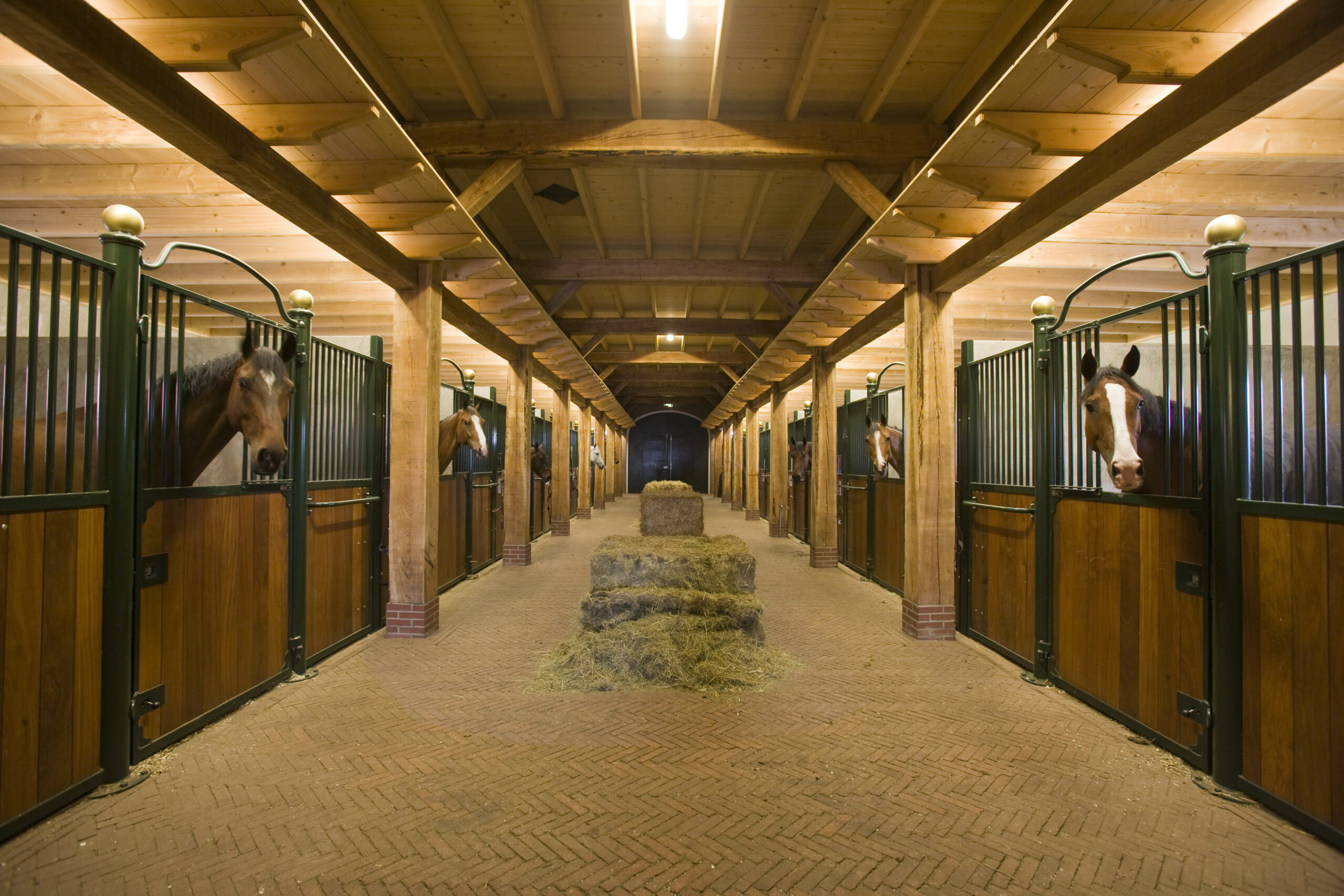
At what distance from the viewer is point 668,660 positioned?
14.0 ft

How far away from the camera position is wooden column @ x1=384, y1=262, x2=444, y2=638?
17.7ft

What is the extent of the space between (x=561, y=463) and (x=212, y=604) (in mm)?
9701

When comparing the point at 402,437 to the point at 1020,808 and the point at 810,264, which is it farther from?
the point at 810,264

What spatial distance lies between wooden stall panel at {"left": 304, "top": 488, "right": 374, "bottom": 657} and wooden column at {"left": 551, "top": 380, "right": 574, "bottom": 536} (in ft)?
25.3

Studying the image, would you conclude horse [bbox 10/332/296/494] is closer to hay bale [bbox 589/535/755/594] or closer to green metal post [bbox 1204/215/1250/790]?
hay bale [bbox 589/535/755/594]

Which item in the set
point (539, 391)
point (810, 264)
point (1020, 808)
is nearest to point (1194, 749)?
point (1020, 808)

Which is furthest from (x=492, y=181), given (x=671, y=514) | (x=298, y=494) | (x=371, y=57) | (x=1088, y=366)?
(x=1088, y=366)

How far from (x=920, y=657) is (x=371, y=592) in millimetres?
4874

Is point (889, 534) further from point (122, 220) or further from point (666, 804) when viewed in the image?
point (122, 220)

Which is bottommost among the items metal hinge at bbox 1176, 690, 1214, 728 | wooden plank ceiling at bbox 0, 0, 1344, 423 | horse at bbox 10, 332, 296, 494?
metal hinge at bbox 1176, 690, 1214, 728

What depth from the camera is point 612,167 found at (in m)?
6.53

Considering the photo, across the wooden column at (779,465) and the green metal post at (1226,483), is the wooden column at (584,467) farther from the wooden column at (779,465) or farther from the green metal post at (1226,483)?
the green metal post at (1226,483)

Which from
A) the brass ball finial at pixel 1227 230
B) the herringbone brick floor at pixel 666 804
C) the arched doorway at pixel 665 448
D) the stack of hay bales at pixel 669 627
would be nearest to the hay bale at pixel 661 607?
the stack of hay bales at pixel 669 627

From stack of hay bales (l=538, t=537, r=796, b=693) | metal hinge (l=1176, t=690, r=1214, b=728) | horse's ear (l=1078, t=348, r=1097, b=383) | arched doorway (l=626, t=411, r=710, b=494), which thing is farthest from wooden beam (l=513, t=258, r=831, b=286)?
arched doorway (l=626, t=411, r=710, b=494)
